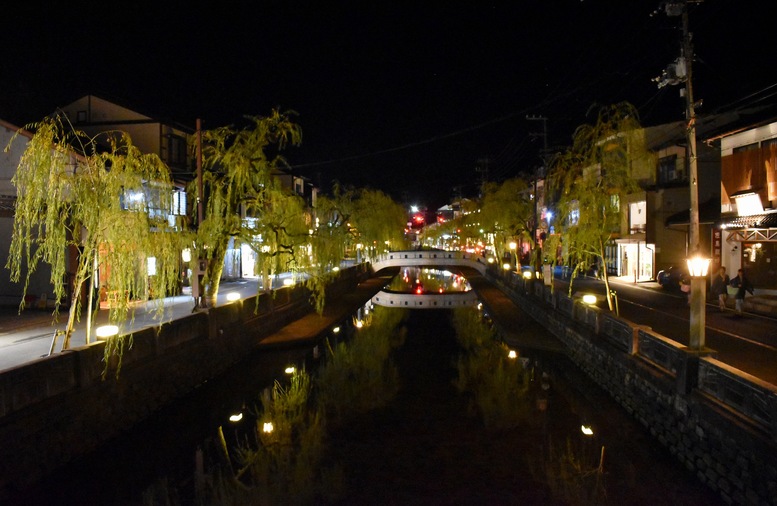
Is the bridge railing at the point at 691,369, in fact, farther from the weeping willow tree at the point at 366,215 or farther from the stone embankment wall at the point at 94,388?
the weeping willow tree at the point at 366,215

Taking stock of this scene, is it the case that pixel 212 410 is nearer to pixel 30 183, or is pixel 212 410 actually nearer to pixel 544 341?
pixel 30 183

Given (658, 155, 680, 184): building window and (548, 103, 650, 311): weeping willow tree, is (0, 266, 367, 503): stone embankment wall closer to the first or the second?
(548, 103, 650, 311): weeping willow tree

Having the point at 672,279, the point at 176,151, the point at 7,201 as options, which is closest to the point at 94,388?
the point at 7,201

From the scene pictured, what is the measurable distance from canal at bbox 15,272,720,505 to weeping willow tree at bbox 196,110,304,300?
440 cm

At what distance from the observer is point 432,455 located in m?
11.1

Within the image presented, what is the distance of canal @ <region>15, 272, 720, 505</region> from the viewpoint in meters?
9.41

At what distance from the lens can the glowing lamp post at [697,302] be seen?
1041 cm

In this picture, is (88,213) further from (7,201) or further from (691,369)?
(691,369)

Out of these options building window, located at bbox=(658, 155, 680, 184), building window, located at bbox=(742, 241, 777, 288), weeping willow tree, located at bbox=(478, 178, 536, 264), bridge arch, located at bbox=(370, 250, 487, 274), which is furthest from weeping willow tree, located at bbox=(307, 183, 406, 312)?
building window, located at bbox=(658, 155, 680, 184)

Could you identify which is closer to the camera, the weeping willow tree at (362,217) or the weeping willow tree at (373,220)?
the weeping willow tree at (362,217)

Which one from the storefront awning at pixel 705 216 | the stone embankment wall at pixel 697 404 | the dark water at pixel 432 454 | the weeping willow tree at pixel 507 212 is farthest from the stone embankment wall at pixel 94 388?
the weeping willow tree at pixel 507 212

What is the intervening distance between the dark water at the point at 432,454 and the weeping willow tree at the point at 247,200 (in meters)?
4.48

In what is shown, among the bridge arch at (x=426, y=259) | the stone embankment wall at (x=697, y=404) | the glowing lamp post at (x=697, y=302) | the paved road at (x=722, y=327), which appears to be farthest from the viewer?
the bridge arch at (x=426, y=259)

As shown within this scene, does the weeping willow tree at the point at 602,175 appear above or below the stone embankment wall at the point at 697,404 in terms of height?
above
